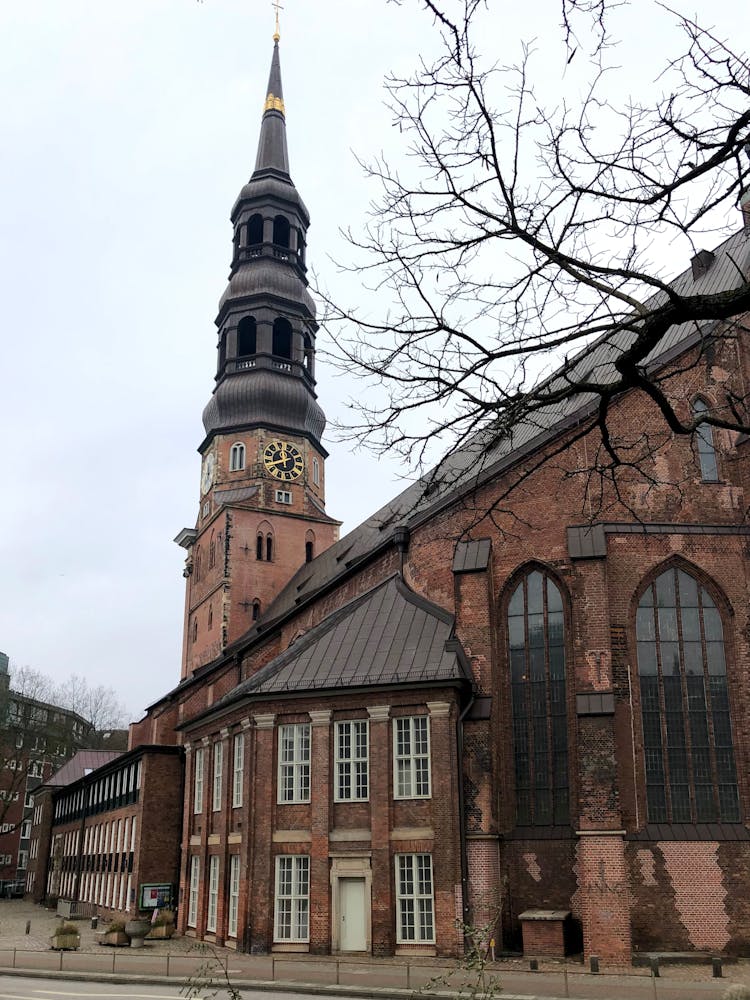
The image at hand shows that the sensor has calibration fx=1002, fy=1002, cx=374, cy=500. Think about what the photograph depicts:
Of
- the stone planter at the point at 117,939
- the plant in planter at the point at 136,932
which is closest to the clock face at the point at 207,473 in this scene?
the plant in planter at the point at 136,932

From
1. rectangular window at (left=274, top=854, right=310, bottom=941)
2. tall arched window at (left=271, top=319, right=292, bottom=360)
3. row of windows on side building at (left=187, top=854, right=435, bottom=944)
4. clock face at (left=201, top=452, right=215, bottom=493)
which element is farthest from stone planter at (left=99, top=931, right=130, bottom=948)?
tall arched window at (left=271, top=319, right=292, bottom=360)

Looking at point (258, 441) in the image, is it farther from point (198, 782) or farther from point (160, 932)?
point (160, 932)

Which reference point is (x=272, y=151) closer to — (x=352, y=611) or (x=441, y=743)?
(x=352, y=611)

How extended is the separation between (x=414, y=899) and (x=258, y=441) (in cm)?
3266

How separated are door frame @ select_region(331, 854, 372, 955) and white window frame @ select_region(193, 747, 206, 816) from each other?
810 cm

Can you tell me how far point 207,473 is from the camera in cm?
5569

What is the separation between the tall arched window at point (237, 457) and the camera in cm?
5306

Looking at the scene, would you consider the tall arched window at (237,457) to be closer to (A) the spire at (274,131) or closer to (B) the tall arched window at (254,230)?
(B) the tall arched window at (254,230)

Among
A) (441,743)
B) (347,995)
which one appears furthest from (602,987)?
(441,743)

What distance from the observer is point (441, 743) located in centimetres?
2389

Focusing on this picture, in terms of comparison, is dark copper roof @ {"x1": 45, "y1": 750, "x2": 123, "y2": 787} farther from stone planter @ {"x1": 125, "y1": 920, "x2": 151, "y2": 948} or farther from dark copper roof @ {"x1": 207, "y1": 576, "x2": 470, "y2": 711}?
dark copper roof @ {"x1": 207, "y1": 576, "x2": 470, "y2": 711}

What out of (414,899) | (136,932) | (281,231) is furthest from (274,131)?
(414,899)

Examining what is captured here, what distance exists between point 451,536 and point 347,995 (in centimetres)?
1238

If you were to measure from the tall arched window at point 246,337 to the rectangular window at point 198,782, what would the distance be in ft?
87.1
